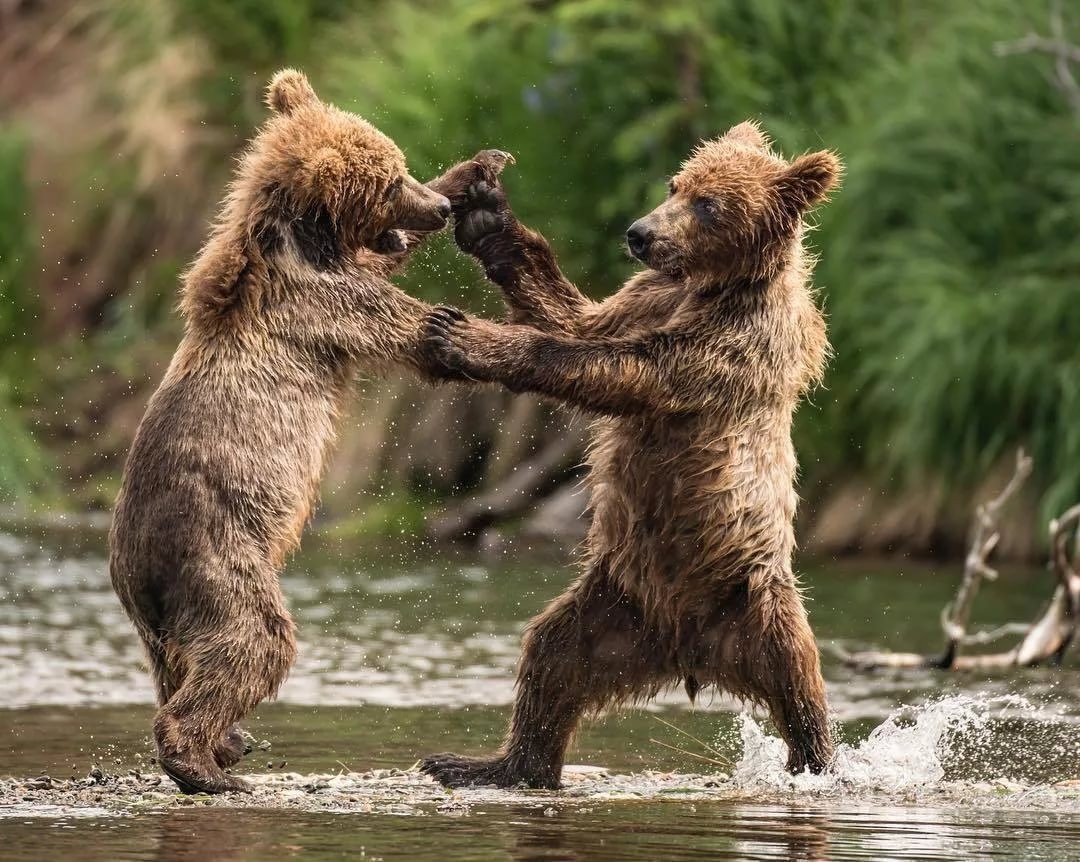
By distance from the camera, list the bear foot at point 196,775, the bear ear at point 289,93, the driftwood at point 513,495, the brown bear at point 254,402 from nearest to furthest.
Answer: the bear foot at point 196,775, the brown bear at point 254,402, the bear ear at point 289,93, the driftwood at point 513,495

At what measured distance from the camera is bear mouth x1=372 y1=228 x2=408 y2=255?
28.2 feet

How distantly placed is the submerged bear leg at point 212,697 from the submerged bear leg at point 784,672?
170 cm

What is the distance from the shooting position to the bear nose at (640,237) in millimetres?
8195

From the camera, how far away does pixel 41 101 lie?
2600 centimetres

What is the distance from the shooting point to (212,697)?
744 centimetres

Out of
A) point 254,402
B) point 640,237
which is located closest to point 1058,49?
point 640,237

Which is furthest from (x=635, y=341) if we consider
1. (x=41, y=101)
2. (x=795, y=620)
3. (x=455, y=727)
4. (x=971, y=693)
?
(x=41, y=101)

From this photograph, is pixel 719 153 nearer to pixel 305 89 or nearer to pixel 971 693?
pixel 305 89

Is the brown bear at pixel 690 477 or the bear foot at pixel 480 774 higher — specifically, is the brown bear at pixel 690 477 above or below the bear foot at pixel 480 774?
above

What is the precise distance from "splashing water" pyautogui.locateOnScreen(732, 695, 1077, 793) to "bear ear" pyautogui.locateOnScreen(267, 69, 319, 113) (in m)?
2.89

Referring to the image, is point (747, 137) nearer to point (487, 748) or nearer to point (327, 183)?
point (327, 183)

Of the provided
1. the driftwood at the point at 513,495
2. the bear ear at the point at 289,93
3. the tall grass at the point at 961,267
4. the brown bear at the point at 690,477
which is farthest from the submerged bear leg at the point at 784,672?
the driftwood at the point at 513,495

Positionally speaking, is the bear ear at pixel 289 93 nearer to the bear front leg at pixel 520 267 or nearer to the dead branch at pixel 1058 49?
the bear front leg at pixel 520 267

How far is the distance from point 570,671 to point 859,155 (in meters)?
9.47
